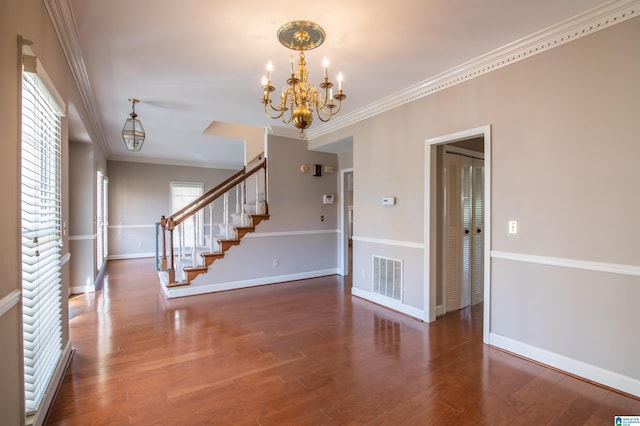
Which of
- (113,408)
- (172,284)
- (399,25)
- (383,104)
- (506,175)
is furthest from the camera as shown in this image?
(172,284)

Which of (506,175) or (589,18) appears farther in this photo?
(506,175)

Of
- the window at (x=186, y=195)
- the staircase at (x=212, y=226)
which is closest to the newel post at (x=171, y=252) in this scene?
the staircase at (x=212, y=226)

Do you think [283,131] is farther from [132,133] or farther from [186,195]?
[186,195]

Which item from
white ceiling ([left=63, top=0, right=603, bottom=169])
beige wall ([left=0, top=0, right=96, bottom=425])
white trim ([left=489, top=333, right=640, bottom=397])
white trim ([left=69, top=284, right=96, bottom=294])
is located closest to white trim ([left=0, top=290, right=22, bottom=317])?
beige wall ([left=0, top=0, right=96, bottom=425])

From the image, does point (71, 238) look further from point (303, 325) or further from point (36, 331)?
point (303, 325)

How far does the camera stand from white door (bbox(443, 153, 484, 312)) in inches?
150

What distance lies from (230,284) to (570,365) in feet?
13.9

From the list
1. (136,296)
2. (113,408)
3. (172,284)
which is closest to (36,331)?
(113,408)

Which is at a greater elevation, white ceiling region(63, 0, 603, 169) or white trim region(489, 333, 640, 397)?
white ceiling region(63, 0, 603, 169)

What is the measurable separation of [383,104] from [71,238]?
495 centimetres

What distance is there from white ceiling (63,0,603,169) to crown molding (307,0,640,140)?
0.24 ft

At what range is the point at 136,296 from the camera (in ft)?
15.1

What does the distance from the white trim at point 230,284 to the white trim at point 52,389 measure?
68.9 inches

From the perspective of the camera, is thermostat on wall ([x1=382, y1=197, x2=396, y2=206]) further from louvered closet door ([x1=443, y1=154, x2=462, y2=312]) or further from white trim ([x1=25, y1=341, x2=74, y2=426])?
white trim ([x1=25, y1=341, x2=74, y2=426])
